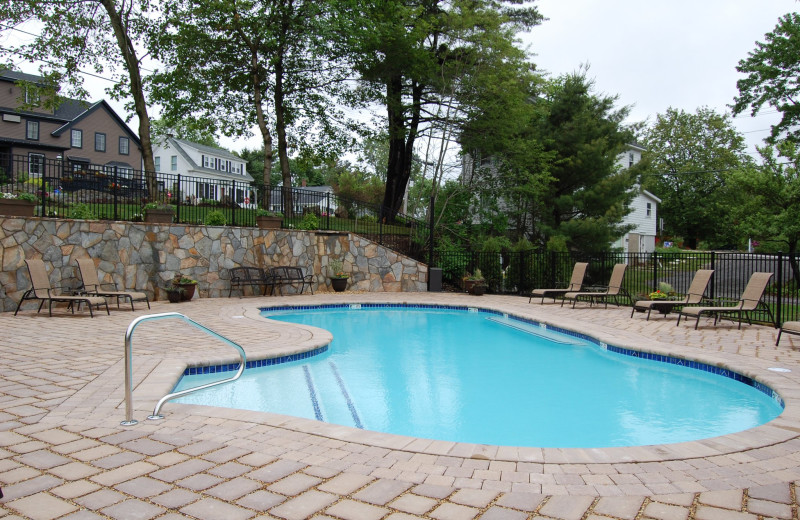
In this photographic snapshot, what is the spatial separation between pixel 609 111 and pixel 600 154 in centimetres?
269

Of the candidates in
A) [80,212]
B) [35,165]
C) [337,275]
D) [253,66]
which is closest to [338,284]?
[337,275]

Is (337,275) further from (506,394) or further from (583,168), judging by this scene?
(583,168)

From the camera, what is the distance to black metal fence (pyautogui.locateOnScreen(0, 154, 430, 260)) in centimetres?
1168

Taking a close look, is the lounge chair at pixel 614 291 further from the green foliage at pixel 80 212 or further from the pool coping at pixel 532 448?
the green foliage at pixel 80 212

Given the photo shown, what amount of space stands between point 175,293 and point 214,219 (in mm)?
2438

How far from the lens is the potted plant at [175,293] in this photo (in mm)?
12531

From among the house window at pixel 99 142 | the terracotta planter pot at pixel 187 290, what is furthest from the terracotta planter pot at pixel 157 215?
the house window at pixel 99 142

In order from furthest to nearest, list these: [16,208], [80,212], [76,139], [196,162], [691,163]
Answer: [691,163]
[196,162]
[76,139]
[80,212]
[16,208]

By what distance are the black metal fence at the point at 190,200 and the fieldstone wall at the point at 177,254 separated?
499 mm

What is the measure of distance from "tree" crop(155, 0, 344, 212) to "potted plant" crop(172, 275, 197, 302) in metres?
4.69

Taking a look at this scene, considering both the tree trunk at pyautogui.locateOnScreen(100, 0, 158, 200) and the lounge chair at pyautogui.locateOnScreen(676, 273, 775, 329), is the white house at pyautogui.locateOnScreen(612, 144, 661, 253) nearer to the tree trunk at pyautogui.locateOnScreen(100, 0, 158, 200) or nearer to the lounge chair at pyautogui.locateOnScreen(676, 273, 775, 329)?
the lounge chair at pyautogui.locateOnScreen(676, 273, 775, 329)

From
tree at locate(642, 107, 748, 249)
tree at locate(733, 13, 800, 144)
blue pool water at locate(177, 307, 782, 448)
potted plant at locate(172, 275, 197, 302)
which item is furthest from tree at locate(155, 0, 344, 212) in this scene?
tree at locate(642, 107, 748, 249)

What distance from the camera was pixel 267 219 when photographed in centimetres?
1502

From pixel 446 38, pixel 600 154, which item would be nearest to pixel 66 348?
pixel 446 38
